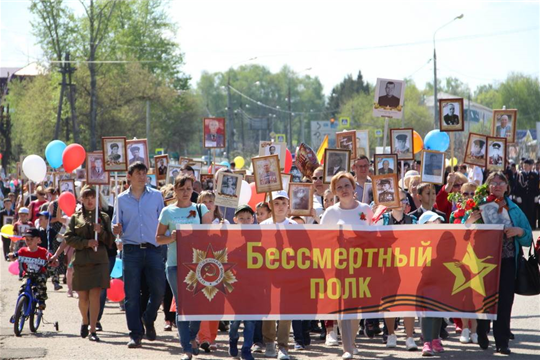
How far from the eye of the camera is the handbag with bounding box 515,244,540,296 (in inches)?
376

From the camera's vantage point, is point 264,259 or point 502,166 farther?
point 502,166

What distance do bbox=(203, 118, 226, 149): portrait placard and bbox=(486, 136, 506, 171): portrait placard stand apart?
5063 mm

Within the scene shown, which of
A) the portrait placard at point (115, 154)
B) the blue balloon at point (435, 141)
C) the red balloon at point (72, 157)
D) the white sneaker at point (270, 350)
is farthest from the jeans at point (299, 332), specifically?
the blue balloon at point (435, 141)

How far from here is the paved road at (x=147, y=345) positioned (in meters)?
9.78

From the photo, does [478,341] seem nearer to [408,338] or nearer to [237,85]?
[408,338]

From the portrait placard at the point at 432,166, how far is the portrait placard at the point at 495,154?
0.74 m

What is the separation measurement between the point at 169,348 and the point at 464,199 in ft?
12.0

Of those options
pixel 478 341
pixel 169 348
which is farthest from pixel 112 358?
pixel 478 341

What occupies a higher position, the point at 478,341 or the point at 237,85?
the point at 237,85

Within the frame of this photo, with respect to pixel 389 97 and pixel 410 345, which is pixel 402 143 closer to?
pixel 389 97

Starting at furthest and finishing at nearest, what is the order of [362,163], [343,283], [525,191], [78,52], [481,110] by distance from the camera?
[481,110]
[78,52]
[525,191]
[362,163]
[343,283]

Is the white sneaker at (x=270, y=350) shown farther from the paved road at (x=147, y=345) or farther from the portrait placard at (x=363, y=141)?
the portrait placard at (x=363, y=141)

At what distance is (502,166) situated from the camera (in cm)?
1351

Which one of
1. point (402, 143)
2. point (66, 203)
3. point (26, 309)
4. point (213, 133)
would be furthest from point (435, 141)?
point (26, 309)
